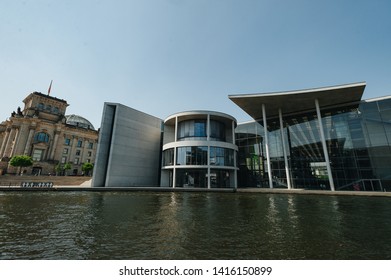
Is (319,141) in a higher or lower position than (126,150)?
higher

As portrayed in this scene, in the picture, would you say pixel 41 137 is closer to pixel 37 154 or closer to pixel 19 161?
pixel 37 154

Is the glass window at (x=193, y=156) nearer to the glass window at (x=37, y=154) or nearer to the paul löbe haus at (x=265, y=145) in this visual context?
the paul löbe haus at (x=265, y=145)

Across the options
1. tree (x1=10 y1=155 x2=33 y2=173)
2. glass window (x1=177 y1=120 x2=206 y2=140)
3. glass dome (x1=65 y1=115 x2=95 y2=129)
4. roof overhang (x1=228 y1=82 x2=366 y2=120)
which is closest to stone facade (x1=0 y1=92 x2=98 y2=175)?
glass dome (x1=65 y1=115 x2=95 y2=129)

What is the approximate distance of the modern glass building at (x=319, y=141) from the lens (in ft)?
85.8

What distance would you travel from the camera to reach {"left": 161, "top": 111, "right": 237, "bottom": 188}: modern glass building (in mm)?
32250

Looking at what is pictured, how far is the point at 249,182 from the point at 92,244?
34229mm

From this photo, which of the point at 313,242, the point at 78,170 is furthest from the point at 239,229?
the point at 78,170

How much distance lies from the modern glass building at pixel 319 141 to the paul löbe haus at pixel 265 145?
0.10m

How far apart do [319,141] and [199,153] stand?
19.9 metres

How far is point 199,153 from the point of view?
3222cm

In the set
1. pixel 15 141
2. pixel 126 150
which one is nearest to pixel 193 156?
pixel 126 150

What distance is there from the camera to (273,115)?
36531 mm

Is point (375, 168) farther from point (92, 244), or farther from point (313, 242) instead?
point (92, 244)

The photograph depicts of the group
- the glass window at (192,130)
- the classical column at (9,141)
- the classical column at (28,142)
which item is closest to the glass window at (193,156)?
the glass window at (192,130)
